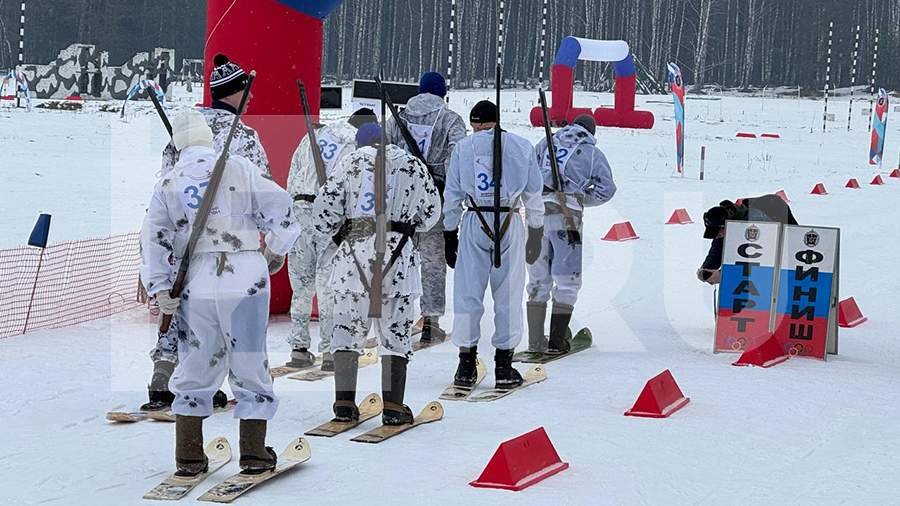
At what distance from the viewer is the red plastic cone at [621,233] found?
48.5 feet

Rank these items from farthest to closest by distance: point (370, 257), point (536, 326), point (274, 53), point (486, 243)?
1. point (274, 53)
2. point (536, 326)
3. point (486, 243)
4. point (370, 257)

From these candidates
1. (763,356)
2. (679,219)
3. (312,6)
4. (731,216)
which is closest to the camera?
(763,356)

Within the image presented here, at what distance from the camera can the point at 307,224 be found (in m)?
8.36

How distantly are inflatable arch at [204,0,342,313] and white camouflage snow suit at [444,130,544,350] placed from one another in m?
2.51

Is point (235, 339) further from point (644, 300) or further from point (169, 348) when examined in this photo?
point (644, 300)

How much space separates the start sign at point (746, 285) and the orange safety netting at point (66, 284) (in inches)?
182

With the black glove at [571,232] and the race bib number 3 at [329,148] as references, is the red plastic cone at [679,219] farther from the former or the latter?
the race bib number 3 at [329,148]

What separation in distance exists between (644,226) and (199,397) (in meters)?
11.2

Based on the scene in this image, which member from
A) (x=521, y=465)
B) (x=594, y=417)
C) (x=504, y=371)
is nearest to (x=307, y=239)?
(x=504, y=371)

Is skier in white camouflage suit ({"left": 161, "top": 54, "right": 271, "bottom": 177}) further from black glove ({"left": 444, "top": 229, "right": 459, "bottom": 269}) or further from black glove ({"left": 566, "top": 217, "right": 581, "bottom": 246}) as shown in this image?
black glove ({"left": 566, "top": 217, "right": 581, "bottom": 246})

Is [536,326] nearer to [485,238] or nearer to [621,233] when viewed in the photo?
[485,238]

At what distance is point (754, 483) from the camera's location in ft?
18.4

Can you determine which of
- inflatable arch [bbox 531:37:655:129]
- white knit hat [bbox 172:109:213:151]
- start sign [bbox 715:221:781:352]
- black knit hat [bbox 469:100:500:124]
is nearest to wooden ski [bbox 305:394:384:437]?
white knit hat [bbox 172:109:213:151]

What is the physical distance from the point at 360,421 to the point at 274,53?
387cm
